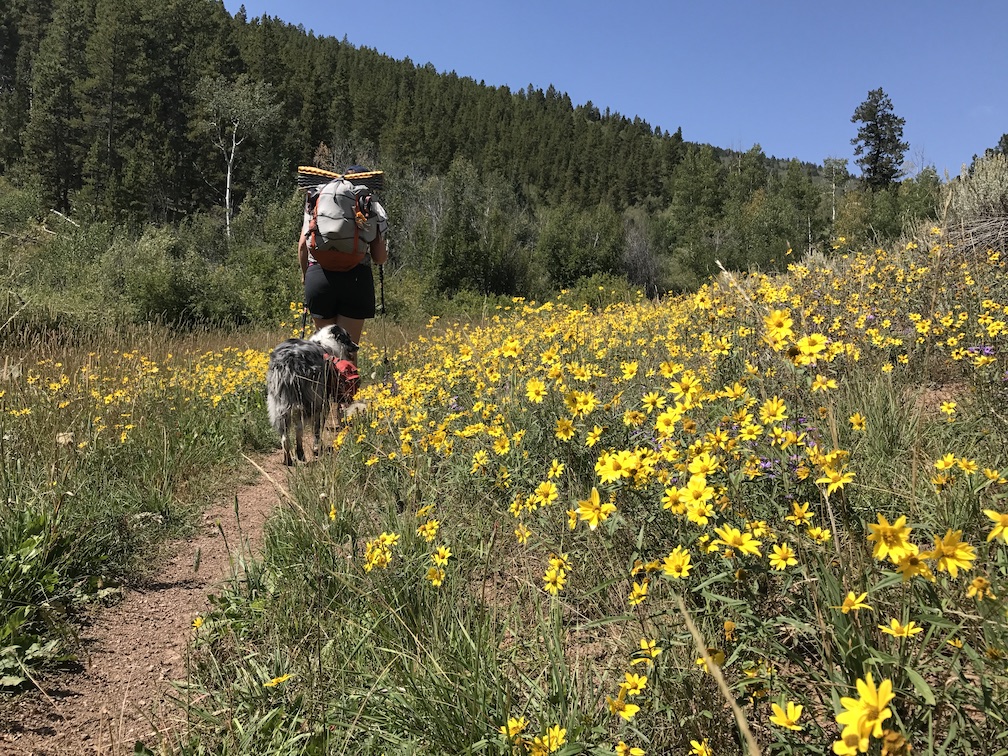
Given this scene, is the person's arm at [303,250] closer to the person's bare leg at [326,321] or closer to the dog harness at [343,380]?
the person's bare leg at [326,321]

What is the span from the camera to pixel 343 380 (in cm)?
430

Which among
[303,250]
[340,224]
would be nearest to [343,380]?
[340,224]

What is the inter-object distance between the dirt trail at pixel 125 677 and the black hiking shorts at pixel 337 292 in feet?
8.35

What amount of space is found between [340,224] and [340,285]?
61 centimetres

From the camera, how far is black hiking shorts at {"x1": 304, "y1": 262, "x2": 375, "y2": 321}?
191 inches

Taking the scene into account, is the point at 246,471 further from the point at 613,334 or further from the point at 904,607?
the point at 904,607

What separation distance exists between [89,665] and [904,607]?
2485 mm

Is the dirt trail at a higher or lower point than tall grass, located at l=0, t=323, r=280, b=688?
lower

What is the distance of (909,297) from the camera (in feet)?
12.7

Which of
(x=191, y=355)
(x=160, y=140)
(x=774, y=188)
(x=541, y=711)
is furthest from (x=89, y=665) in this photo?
(x=774, y=188)

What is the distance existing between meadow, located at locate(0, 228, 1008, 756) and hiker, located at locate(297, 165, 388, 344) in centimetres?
172

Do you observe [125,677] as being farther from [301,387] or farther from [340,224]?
[340,224]

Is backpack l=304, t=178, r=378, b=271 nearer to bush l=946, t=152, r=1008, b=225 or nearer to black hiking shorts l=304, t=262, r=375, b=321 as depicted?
black hiking shorts l=304, t=262, r=375, b=321

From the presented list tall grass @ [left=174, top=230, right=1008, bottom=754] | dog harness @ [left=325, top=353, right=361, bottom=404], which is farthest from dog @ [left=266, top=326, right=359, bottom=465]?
tall grass @ [left=174, top=230, right=1008, bottom=754]
